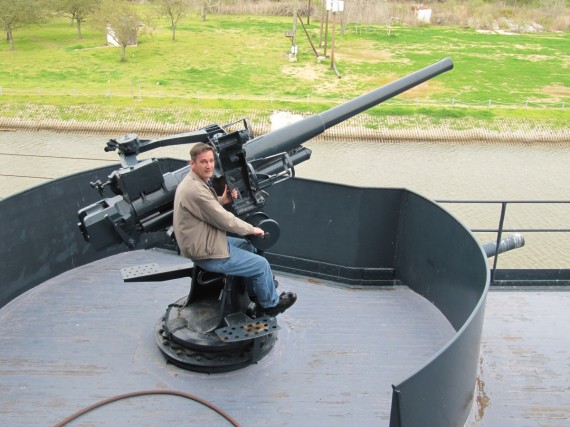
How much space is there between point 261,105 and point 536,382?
75.2 feet

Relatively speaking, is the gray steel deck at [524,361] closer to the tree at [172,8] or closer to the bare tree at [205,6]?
the tree at [172,8]

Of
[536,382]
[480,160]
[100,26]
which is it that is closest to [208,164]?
[536,382]

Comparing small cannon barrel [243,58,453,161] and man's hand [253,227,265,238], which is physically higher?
small cannon barrel [243,58,453,161]

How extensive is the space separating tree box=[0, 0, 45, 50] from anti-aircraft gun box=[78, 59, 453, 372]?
1458 inches

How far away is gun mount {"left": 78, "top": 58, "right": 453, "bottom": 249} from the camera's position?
480 cm

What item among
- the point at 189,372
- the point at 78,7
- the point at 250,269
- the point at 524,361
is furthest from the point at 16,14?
the point at 524,361

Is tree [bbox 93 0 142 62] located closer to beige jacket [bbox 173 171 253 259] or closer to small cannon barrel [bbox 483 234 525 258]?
small cannon barrel [bbox 483 234 525 258]

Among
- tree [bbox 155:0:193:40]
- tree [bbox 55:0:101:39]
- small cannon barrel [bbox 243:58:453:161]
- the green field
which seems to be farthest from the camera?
tree [bbox 155:0:193:40]

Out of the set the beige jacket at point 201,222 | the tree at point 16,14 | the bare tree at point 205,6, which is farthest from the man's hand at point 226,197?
the bare tree at point 205,6

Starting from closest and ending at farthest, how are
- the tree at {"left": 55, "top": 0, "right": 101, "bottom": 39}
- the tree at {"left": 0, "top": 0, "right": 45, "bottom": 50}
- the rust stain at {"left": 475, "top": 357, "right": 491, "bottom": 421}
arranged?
the rust stain at {"left": 475, "top": 357, "right": 491, "bottom": 421}
the tree at {"left": 0, "top": 0, "right": 45, "bottom": 50}
the tree at {"left": 55, "top": 0, "right": 101, "bottom": 39}

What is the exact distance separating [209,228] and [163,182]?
562mm

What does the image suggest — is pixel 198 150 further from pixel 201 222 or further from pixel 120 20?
pixel 120 20

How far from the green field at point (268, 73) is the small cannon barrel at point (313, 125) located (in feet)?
66.4

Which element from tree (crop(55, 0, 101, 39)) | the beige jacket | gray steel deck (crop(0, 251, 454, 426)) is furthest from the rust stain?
tree (crop(55, 0, 101, 39))
